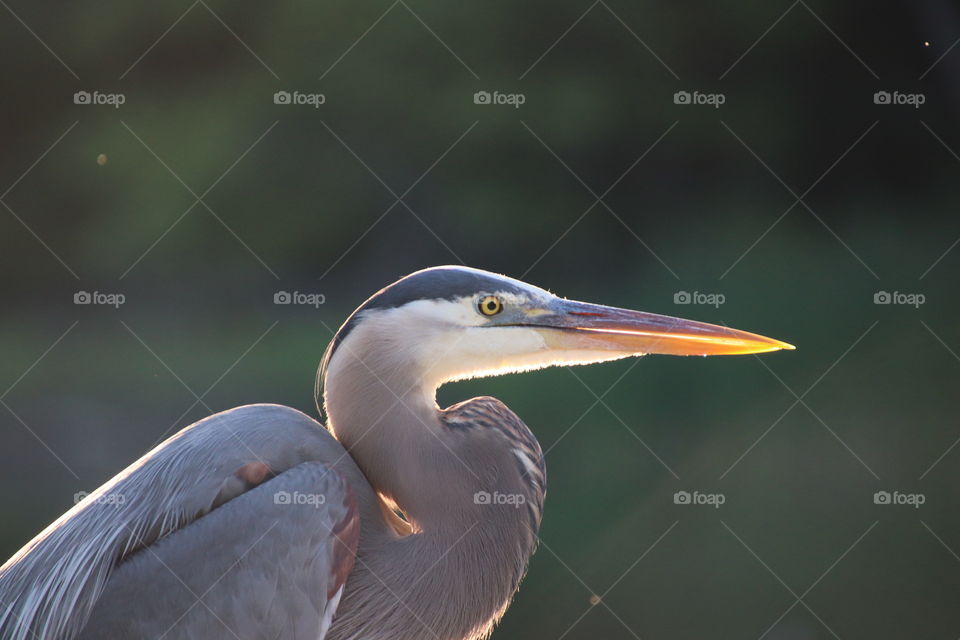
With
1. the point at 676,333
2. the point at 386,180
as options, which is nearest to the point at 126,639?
the point at 676,333

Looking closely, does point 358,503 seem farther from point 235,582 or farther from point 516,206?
point 516,206

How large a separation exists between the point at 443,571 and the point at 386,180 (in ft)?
11.3

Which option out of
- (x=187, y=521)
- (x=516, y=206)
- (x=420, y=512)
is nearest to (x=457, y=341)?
(x=420, y=512)

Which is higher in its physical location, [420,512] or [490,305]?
[490,305]

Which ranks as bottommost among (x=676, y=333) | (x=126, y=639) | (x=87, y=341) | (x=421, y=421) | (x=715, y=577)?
(x=715, y=577)

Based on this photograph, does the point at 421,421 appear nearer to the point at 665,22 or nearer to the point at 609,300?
the point at 609,300

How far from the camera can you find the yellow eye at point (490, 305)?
203 cm

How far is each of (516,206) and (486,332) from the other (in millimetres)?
3342

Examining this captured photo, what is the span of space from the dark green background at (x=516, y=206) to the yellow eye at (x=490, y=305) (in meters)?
2.71

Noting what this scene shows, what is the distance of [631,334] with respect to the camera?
2.10 meters

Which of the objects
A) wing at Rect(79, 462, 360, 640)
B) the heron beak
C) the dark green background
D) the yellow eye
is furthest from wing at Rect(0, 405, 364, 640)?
the dark green background

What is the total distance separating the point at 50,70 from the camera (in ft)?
16.8

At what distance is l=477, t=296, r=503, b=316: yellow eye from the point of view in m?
2.03

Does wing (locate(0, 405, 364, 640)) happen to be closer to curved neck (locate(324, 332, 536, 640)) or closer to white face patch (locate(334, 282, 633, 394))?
curved neck (locate(324, 332, 536, 640))
